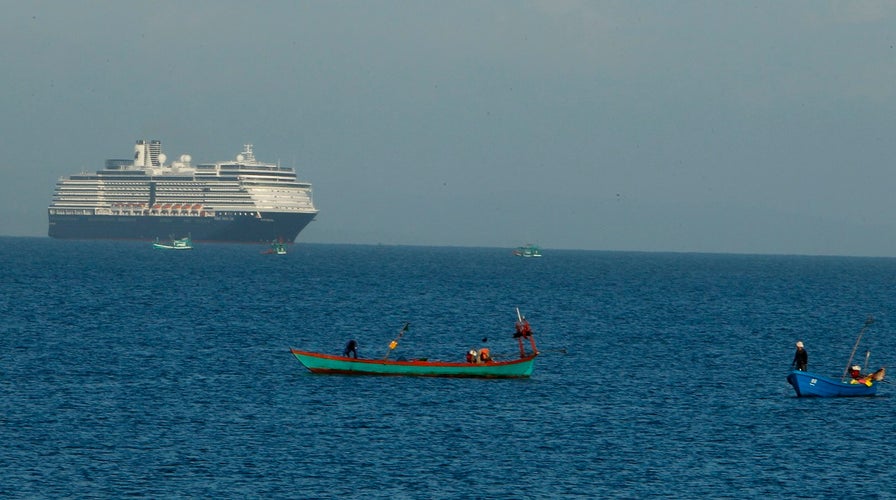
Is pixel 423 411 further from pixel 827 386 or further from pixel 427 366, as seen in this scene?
pixel 827 386

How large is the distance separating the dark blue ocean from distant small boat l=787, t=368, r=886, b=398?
495 mm

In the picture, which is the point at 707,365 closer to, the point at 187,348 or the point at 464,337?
the point at 464,337

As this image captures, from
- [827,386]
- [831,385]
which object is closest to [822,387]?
[827,386]

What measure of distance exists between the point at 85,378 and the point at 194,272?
10062 centimetres

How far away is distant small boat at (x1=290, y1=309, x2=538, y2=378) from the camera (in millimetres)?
53094

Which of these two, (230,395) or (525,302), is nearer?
(230,395)

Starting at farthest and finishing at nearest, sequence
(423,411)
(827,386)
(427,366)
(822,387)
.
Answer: (427,366) → (827,386) → (822,387) → (423,411)

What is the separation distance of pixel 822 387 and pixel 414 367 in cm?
1579

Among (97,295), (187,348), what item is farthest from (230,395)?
(97,295)

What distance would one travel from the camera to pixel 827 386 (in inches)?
1930

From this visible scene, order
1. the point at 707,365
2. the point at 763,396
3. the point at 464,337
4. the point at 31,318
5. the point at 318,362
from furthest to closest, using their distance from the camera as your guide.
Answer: the point at 31,318
the point at 464,337
the point at 707,365
the point at 318,362
the point at 763,396

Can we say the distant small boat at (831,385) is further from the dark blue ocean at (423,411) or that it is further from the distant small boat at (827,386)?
the dark blue ocean at (423,411)

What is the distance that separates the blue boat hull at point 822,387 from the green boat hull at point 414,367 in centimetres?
1075

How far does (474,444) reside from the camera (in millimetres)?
38531
